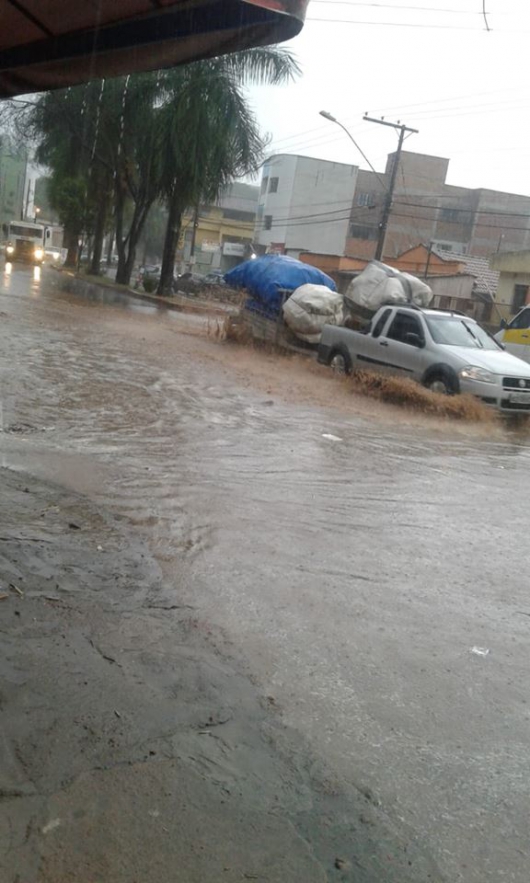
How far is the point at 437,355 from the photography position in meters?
12.3

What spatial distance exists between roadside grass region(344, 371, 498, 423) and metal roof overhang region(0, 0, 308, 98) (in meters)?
7.33

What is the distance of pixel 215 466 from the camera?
→ 7.75 metres

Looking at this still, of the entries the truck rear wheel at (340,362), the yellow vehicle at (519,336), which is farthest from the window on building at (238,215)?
the truck rear wheel at (340,362)

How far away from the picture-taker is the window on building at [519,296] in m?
33.4

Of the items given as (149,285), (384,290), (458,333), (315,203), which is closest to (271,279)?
(384,290)

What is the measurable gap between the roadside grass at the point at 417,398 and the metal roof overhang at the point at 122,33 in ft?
24.0

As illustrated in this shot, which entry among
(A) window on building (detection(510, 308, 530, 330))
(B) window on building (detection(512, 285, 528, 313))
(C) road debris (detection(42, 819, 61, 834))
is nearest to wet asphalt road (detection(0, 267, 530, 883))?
(C) road debris (detection(42, 819, 61, 834))

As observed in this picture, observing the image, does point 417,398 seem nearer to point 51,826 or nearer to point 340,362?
point 340,362

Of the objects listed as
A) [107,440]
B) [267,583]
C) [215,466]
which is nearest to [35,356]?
[107,440]

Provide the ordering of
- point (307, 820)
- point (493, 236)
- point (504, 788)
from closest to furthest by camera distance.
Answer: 1. point (307, 820)
2. point (504, 788)
3. point (493, 236)

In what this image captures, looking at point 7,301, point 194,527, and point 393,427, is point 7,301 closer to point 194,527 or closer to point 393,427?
point 393,427

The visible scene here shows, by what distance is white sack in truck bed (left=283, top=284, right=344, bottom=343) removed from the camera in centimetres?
1630

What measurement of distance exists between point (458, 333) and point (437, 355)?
102 cm

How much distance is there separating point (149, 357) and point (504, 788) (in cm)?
1242
